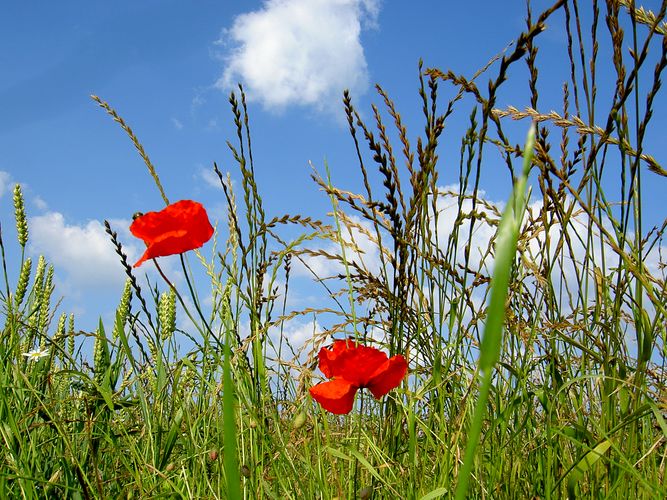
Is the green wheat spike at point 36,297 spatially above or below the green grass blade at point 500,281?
above

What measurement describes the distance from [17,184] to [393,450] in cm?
218

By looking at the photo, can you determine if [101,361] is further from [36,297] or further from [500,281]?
[500,281]

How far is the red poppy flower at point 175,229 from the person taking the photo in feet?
5.82

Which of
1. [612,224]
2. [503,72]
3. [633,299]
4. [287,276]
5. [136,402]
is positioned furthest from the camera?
[287,276]

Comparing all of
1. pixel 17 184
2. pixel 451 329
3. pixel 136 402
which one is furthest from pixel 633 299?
pixel 17 184

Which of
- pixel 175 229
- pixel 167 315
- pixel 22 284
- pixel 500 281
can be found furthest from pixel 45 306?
pixel 500 281

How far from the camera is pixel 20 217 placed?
9.54ft

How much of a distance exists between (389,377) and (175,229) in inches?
28.4

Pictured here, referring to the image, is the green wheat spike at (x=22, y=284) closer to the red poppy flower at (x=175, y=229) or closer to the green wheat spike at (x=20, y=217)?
the green wheat spike at (x=20, y=217)

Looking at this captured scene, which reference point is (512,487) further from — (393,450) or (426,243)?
(426,243)

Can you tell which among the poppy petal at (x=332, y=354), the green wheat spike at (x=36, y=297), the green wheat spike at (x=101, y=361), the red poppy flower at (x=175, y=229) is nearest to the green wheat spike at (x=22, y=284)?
the green wheat spike at (x=36, y=297)

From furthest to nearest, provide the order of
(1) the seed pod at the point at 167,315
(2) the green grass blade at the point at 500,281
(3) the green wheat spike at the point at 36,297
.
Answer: (3) the green wheat spike at the point at 36,297, (1) the seed pod at the point at 167,315, (2) the green grass blade at the point at 500,281

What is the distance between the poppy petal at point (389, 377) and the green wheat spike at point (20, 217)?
204 cm

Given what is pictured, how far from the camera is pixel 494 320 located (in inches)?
13.7
